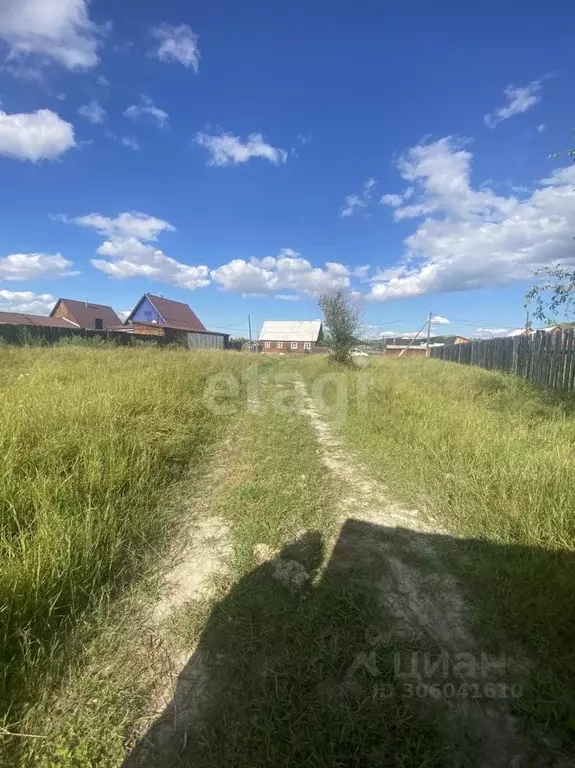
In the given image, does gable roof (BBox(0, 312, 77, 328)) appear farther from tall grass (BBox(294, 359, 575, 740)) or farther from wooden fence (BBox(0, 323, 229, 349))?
tall grass (BBox(294, 359, 575, 740))

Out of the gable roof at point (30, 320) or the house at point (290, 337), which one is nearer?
the gable roof at point (30, 320)

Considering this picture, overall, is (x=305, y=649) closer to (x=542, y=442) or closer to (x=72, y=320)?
(x=542, y=442)

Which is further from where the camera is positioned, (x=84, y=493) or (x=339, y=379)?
(x=339, y=379)

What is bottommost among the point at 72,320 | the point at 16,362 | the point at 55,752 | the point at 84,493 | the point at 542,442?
the point at 55,752

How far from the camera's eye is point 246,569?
222 cm

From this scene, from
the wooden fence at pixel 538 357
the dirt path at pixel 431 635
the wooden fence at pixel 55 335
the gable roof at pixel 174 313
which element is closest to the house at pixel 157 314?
the gable roof at pixel 174 313

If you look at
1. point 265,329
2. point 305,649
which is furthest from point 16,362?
point 265,329

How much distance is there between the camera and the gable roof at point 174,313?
115 ft

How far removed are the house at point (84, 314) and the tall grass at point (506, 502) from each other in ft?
128

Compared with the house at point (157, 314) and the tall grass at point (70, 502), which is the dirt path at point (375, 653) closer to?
the tall grass at point (70, 502)

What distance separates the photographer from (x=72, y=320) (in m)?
36.8

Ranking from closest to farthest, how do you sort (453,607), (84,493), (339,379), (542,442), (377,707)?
(377,707) → (453,607) → (84,493) → (542,442) → (339,379)

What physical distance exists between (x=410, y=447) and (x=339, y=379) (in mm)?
6040

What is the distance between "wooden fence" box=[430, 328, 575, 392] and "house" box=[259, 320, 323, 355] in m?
36.6
